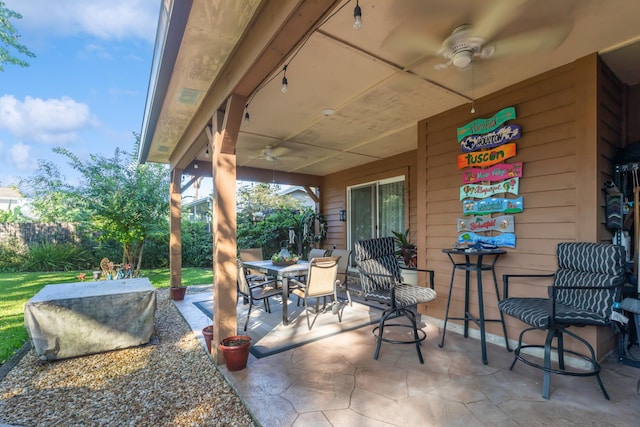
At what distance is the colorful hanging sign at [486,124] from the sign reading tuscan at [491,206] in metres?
0.74

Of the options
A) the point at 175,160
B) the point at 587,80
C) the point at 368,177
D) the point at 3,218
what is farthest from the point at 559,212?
the point at 3,218

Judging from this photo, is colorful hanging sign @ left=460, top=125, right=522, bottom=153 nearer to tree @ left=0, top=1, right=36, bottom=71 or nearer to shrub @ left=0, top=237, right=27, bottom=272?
tree @ left=0, top=1, right=36, bottom=71

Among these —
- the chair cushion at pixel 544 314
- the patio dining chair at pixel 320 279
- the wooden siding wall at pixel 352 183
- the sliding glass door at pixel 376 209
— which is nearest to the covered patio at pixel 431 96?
the chair cushion at pixel 544 314

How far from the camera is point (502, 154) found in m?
2.95

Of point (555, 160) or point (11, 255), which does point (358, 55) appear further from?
point (11, 255)

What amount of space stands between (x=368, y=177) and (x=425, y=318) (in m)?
3.35

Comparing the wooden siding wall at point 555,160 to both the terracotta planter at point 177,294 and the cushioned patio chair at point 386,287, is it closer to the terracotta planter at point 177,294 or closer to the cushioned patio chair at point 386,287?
the cushioned patio chair at point 386,287

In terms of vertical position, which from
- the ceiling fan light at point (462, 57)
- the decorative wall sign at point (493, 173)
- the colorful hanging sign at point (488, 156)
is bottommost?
the decorative wall sign at point (493, 173)

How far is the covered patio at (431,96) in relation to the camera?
193cm

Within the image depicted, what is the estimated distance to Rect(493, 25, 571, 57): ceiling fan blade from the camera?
210cm

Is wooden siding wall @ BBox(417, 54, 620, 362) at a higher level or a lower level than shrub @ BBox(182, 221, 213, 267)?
higher

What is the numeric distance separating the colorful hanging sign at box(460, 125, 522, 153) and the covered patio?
0.09 metres

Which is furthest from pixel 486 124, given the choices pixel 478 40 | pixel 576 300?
pixel 576 300

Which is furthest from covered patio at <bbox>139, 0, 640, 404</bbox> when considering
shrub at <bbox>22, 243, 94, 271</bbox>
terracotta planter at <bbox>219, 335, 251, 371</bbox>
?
shrub at <bbox>22, 243, 94, 271</bbox>
